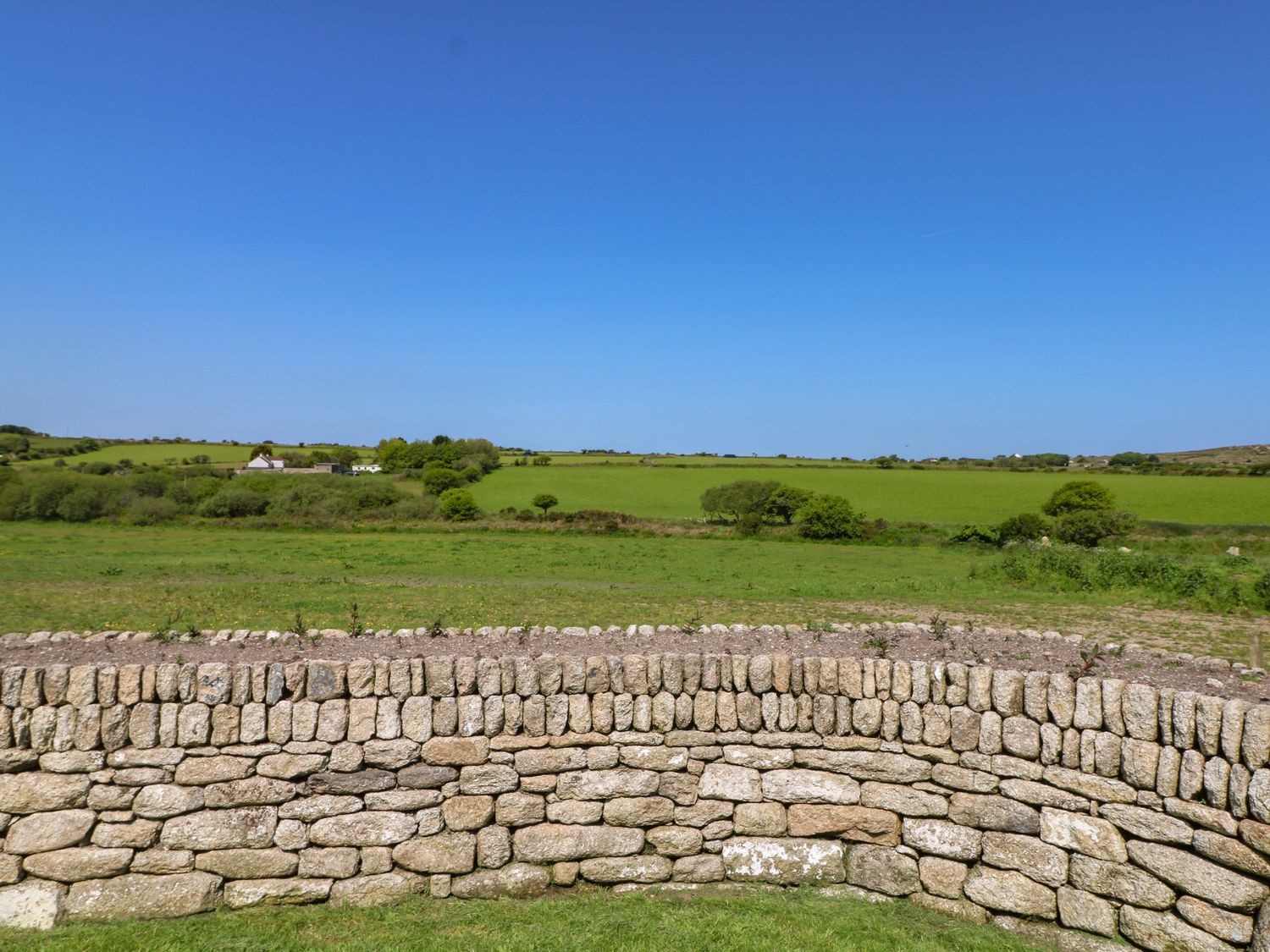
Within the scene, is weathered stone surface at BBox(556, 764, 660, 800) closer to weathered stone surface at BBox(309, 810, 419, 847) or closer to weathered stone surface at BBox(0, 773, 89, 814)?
weathered stone surface at BBox(309, 810, 419, 847)

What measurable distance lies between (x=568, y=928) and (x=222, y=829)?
9.23ft

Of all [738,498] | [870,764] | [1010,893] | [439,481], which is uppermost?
[439,481]

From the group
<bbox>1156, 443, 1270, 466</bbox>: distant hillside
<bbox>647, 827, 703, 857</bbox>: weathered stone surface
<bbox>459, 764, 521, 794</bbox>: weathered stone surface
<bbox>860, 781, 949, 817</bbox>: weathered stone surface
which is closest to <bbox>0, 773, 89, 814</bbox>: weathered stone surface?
<bbox>459, 764, 521, 794</bbox>: weathered stone surface

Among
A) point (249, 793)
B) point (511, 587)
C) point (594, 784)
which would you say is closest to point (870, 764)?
point (594, 784)

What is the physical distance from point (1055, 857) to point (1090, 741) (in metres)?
0.92

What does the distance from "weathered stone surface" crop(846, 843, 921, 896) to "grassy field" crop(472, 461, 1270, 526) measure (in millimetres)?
44398

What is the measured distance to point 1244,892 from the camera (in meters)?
4.84

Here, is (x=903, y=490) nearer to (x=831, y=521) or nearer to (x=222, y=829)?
(x=831, y=521)

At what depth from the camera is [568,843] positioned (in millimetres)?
5895

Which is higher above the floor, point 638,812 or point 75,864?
point 638,812

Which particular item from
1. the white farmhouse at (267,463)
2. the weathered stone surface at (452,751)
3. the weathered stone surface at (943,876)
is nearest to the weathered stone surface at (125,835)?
the weathered stone surface at (452,751)

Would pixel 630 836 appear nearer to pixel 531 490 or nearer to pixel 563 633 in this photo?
pixel 563 633

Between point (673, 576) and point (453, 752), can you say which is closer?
point (453, 752)

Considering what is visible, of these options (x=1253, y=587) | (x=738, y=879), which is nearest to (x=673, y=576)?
(x=1253, y=587)
